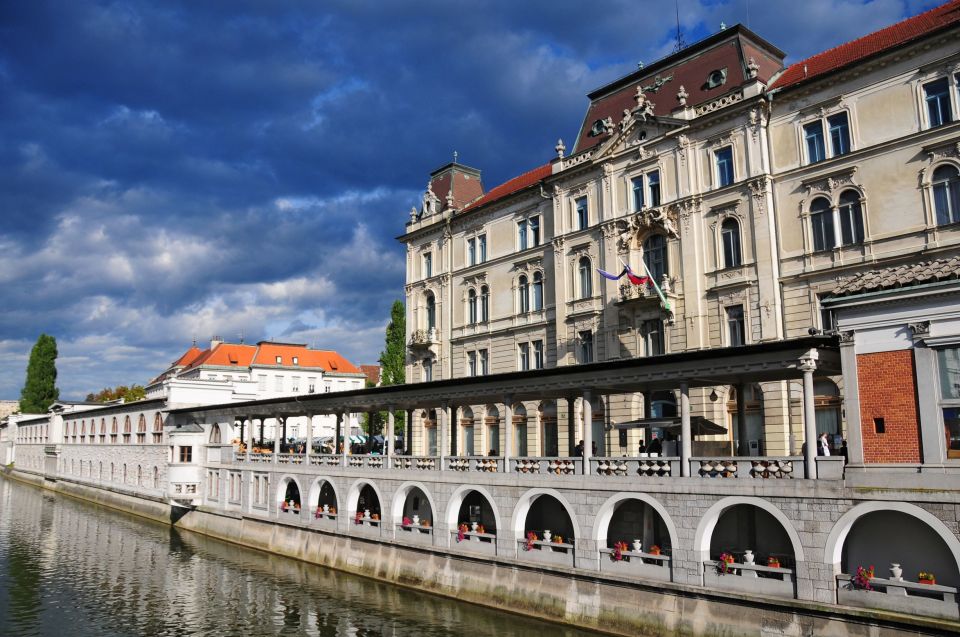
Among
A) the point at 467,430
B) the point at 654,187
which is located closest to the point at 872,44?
the point at 654,187

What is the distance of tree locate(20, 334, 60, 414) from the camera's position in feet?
381

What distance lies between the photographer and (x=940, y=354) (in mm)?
19500

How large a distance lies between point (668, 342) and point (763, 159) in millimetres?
10606

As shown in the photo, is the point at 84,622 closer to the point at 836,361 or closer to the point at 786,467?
the point at 786,467

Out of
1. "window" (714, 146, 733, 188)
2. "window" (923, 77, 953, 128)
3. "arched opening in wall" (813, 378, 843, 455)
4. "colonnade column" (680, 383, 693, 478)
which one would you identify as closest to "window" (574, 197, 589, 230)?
"window" (714, 146, 733, 188)

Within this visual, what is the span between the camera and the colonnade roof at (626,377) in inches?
875

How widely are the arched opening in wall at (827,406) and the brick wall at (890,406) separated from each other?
13.9 meters

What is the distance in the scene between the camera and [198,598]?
31.3m

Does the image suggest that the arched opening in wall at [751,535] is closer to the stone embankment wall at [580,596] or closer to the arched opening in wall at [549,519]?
the stone embankment wall at [580,596]

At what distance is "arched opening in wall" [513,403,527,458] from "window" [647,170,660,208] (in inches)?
646

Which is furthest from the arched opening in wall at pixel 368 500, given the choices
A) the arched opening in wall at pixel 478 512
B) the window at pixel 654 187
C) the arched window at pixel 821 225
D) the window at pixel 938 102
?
the window at pixel 938 102

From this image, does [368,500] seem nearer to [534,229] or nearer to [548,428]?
[548,428]

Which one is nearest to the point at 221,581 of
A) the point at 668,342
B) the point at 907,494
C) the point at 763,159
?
the point at 668,342

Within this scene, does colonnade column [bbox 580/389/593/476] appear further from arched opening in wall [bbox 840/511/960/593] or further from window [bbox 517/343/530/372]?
window [bbox 517/343/530/372]
